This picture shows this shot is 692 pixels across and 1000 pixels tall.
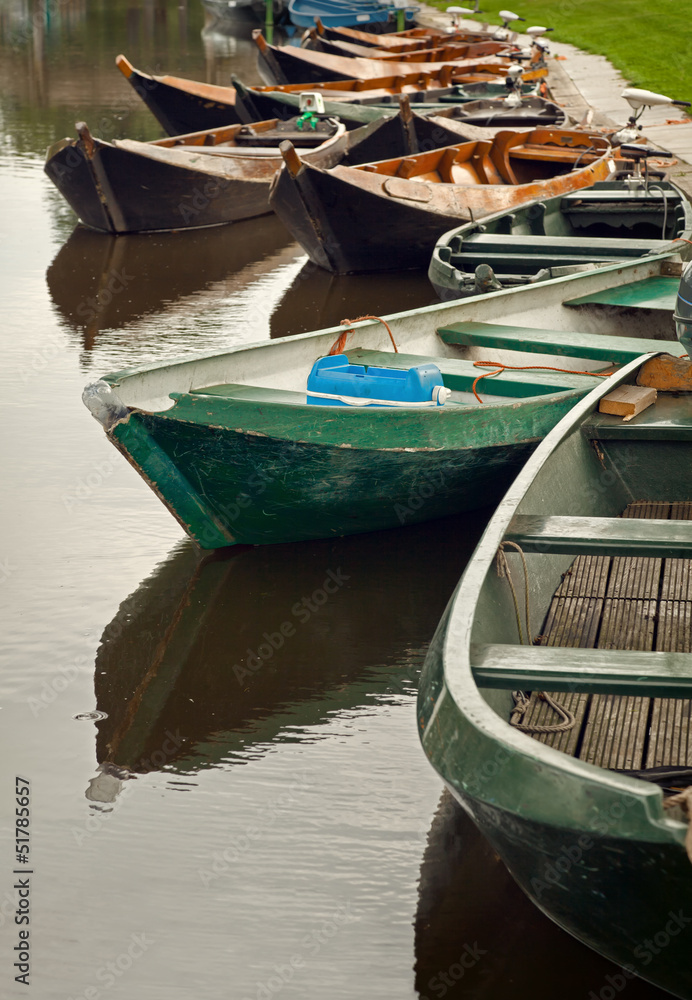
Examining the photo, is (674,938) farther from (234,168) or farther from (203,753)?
(234,168)

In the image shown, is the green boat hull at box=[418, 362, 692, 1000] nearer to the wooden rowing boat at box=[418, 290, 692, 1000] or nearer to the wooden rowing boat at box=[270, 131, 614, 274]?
the wooden rowing boat at box=[418, 290, 692, 1000]

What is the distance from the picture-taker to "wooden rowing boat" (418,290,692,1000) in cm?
229

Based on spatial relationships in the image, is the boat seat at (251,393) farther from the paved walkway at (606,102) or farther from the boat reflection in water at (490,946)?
the paved walkway at (606,102)

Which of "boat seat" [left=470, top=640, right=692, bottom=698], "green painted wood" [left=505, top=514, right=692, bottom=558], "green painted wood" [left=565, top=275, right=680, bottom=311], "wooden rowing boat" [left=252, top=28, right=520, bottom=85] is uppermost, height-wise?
"boat seat" [left=470, top=640, right=692, bottom=698]

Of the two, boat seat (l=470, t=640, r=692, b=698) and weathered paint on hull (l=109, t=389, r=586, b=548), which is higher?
boat seat (l=470, t=640, r=692, b=698)

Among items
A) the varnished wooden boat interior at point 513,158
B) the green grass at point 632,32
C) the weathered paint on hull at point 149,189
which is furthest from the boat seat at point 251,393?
the green grass at point 632,32

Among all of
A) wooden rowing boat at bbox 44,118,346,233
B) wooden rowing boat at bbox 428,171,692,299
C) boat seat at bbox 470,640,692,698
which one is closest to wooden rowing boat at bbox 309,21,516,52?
wooden rowing boat at bbox 44,118,346,233

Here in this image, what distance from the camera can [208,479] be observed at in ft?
16.3

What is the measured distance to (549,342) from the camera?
244 inches

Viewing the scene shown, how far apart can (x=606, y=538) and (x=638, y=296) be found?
4180 mm

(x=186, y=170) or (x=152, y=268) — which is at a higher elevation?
(x=186, y=170)

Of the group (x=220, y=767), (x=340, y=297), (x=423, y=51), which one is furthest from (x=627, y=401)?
(x=423, y=51)

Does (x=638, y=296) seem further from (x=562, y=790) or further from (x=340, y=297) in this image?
(x=562, y=790)

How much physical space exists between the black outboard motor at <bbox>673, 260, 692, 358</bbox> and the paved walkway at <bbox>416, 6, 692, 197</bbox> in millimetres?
8402
